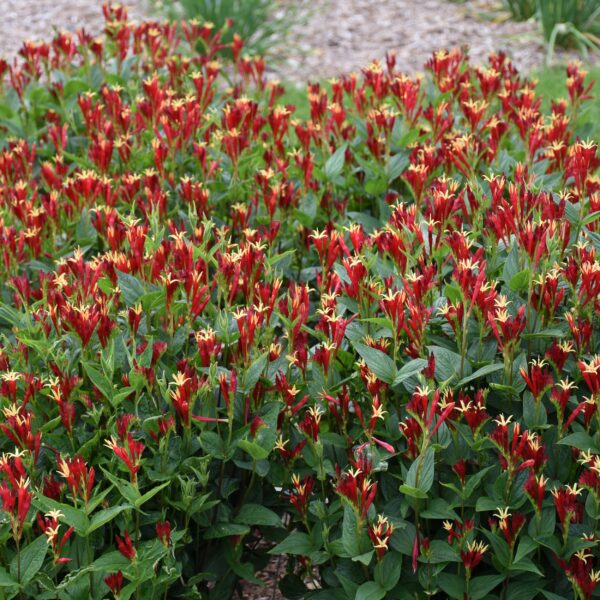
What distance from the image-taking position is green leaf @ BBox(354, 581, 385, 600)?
8.49 feet

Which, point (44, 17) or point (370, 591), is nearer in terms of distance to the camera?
point (370, 591)

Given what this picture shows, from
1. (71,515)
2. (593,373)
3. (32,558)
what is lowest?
(32,558)

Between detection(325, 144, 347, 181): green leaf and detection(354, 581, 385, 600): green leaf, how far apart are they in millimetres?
1879

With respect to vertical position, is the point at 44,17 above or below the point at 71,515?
below

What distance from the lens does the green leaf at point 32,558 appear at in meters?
2.47

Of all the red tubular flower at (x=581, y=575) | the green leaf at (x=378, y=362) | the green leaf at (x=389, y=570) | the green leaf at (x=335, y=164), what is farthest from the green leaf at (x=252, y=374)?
the green leaf at (x=335, y=164)

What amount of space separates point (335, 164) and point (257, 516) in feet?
5.63

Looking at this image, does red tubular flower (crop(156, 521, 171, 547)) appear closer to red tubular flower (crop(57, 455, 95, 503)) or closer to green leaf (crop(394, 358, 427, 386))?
red tubular flower (crop(57, 455, 95, 503))

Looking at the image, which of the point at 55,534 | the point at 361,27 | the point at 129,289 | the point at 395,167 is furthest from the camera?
the point at 361,27

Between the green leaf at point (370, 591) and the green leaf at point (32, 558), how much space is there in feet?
2.67

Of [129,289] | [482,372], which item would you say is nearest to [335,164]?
[129,289]

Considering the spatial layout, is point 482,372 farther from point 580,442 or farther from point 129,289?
point 129,289

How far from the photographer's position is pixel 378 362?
2.76 m

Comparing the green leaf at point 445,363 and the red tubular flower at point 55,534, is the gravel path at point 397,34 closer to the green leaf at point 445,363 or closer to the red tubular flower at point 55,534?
the green leaf at point 445,363
